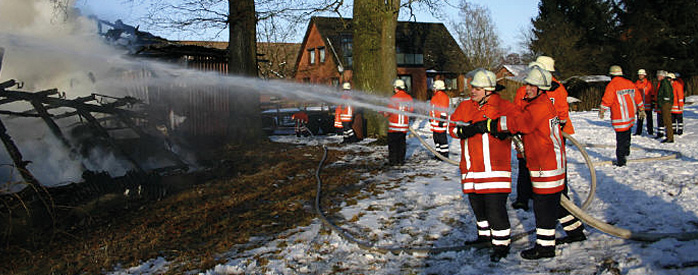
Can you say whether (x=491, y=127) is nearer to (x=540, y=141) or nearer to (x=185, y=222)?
(x=540, y=141)

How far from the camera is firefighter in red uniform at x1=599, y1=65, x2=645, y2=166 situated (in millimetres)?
7910

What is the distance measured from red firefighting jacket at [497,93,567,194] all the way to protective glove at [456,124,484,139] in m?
0.20

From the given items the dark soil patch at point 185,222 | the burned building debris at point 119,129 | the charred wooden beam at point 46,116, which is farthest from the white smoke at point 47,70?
the dark soil patch at point 185,222

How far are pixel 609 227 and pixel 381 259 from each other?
204cm

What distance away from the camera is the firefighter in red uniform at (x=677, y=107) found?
37.8 ft

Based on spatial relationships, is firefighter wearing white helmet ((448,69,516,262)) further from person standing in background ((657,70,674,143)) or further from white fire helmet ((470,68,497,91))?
person standing in background ((657,70,674,143))

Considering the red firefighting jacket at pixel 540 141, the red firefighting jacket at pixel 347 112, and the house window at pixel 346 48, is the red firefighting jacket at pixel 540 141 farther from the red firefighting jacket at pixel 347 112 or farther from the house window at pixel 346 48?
the house window at pixel 346 48

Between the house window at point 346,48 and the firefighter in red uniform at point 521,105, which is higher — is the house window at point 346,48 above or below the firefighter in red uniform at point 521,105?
above

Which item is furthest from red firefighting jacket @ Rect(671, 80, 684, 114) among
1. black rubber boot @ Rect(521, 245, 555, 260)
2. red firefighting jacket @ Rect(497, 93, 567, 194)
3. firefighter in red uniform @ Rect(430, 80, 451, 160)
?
black rubber boot @ Rect(521, 245, 555, 260)

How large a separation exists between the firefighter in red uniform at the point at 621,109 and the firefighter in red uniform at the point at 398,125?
355 cm

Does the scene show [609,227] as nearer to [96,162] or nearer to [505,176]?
[505,176]

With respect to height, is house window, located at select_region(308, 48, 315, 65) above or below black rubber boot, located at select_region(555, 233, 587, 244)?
above

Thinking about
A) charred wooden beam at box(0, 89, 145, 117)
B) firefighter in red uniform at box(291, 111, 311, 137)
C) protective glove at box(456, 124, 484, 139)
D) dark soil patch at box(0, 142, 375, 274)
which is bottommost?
dark soil patch at box(0, 142, 375, 274)

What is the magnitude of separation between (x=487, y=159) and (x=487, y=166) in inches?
2.6
